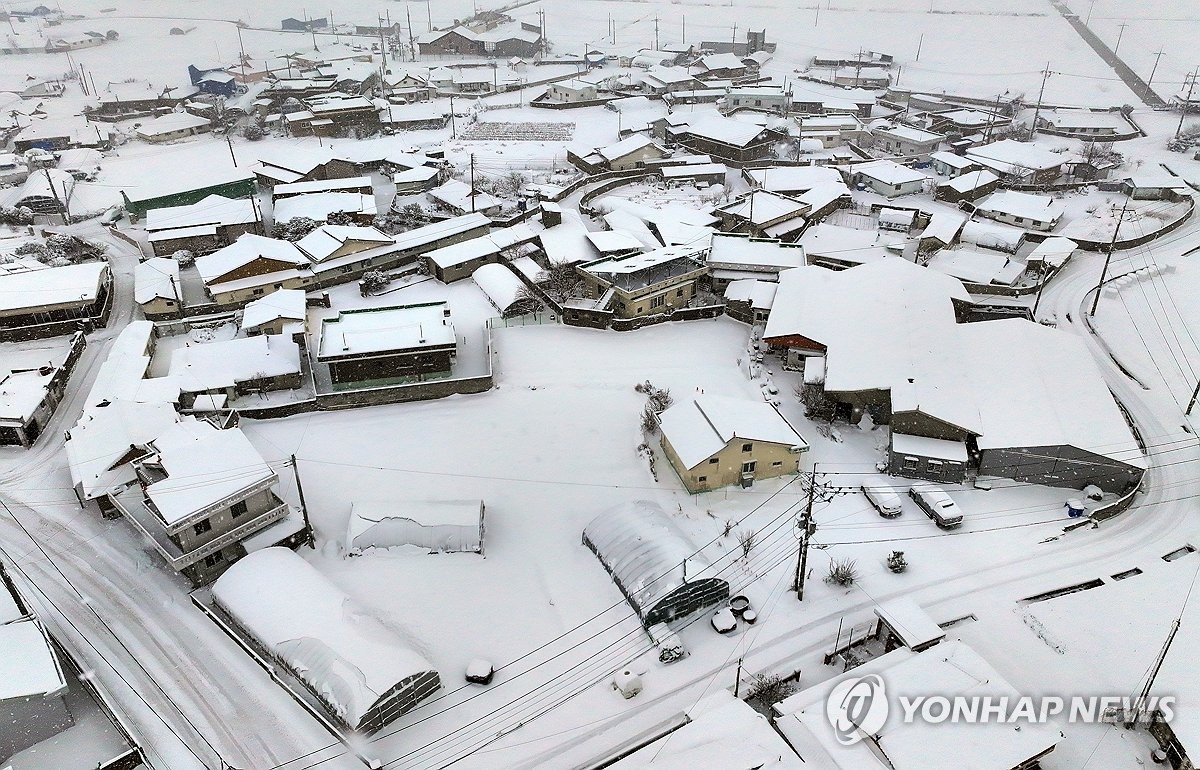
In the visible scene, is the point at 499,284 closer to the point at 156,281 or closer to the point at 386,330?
the point at 386,330

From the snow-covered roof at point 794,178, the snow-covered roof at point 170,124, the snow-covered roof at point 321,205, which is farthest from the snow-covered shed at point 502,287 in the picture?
the snow-covered roof at point 170,124

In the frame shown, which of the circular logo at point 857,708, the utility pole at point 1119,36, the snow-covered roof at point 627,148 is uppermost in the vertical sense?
the utility pole at point 1119,36

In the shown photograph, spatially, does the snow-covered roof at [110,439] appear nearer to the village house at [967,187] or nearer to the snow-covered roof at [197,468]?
the snow-covered roof at [197,468]

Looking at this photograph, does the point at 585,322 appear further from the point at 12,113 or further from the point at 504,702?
the point at 12,113

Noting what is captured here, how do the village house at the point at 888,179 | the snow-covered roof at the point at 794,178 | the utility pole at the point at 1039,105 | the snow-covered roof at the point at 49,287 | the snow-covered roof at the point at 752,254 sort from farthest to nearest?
the utility pole at the point at 1039,105 < the village house at the point at 888,179 < the snow-covered roof at the point at 794,178 < the snow-covered roof at the point at 752,254 < the snow-covered roof at the point at 49,287

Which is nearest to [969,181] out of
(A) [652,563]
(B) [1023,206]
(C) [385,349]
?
(B) [1023,206]

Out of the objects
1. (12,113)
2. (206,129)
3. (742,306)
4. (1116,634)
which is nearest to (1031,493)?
(1116,634)
